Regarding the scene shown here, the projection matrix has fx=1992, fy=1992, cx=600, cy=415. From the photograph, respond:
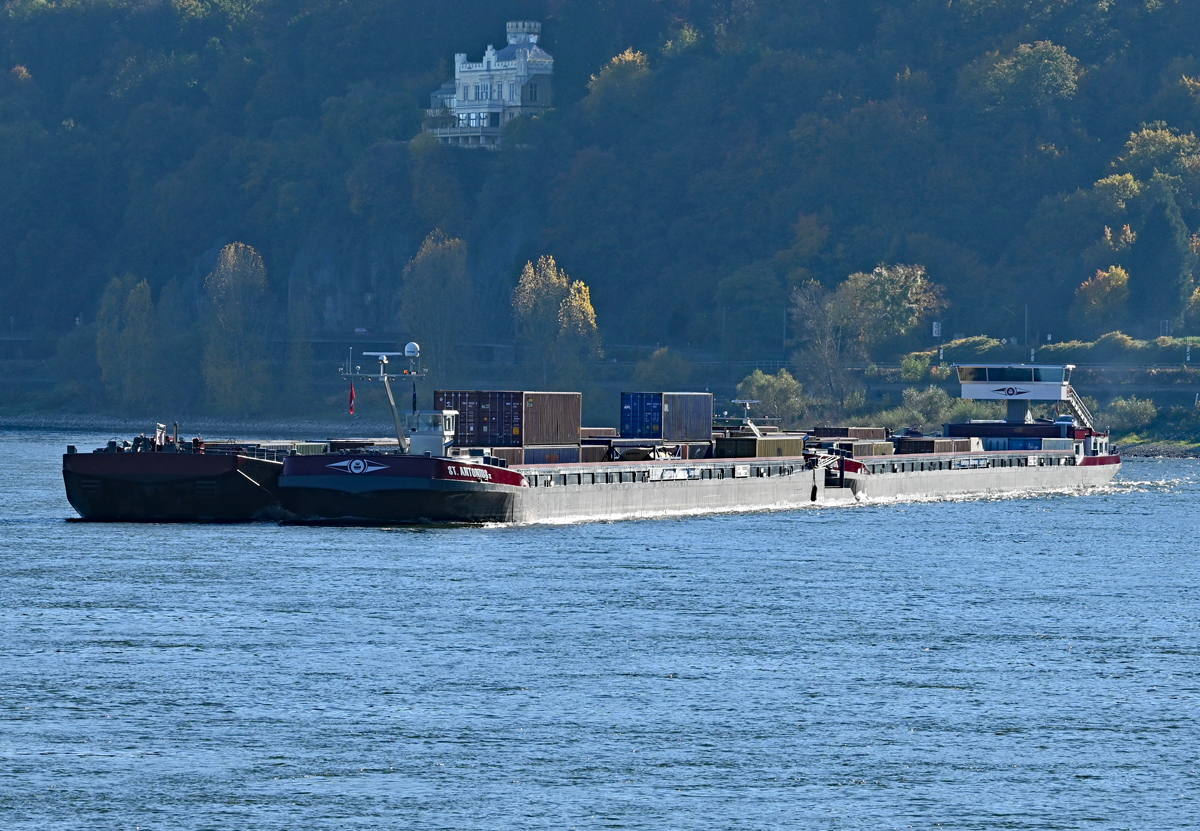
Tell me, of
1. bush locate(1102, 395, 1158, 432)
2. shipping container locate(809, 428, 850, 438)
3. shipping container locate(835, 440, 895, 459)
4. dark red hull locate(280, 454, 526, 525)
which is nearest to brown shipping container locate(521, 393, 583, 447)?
dark red hull locate(280, 454, 526, 525)

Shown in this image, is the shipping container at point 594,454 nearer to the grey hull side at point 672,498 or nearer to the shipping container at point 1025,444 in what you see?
the grey hull side at point 672,498

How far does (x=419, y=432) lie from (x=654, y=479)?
1654 centimetres

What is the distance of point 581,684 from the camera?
50.2 m

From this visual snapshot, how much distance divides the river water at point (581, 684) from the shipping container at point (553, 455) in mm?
9894

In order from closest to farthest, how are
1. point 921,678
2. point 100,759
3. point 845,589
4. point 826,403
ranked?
point 100,759 → point 921,678 → point 845,589 → point 826,403

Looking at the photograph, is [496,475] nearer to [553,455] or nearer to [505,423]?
[505,423]

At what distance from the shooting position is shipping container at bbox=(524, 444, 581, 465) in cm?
9412

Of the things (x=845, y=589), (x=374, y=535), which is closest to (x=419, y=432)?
(x=374, y=535)

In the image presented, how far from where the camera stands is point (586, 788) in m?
40.2

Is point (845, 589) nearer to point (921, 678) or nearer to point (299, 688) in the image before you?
point (921, 678)

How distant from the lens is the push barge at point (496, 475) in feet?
274

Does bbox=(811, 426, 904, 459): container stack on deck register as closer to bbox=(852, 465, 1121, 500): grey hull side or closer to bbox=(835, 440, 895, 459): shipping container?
bbox=(835, 440, 895, 459): shipping container

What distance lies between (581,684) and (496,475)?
115 ft

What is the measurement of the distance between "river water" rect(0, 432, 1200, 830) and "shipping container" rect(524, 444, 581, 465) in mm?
9894
